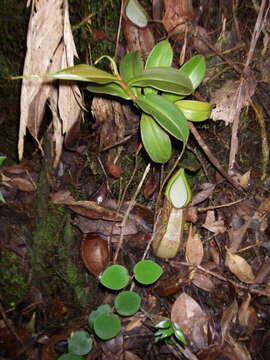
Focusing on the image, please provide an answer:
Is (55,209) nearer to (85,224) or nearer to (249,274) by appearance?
(85,224)

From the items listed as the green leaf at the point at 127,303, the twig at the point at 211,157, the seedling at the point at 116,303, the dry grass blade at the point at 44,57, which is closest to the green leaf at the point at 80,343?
the seedling at the point at 116,303

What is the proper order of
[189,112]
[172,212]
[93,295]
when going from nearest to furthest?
[189,112] → [172,212] → [93,295]

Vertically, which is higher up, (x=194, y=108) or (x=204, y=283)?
(x=194, y=108)

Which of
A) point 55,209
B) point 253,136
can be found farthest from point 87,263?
point 253,136

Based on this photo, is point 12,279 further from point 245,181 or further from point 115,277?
point 245,181

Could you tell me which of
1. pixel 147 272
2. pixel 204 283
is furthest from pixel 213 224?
pixel 147 272

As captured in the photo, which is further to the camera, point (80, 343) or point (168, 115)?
point (80, 343)

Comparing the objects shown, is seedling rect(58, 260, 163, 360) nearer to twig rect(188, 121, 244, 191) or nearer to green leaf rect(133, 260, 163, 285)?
green leaf rect(133, 260, 163, 285)
